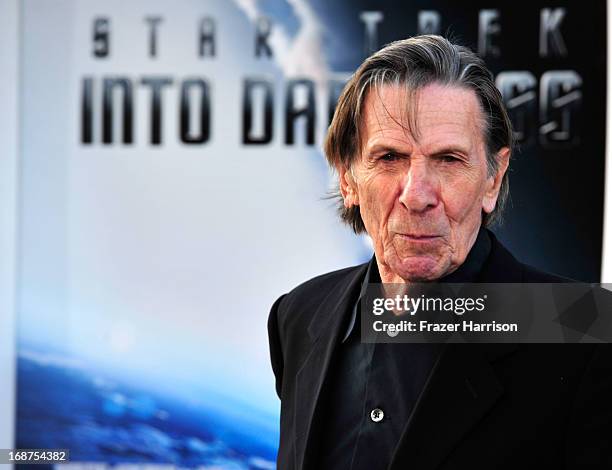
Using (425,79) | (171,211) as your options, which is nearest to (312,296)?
(425,79)

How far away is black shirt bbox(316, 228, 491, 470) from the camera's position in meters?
1.66

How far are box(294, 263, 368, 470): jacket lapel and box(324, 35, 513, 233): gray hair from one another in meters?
0.30

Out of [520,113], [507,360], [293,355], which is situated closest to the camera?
[507,360]

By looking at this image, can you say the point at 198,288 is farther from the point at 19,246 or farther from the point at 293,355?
the point at 293,355

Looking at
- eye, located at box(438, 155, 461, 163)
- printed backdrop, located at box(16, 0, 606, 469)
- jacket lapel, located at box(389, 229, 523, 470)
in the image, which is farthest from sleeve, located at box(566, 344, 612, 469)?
printed backdrop, located at box(16, 0, 606, 469)

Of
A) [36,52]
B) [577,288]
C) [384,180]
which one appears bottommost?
[577,288]

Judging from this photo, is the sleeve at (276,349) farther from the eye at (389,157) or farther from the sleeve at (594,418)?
the sleeve at (594,418)

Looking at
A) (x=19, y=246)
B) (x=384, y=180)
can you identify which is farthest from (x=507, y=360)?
(x=19, y=246)

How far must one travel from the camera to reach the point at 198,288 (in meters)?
3.60

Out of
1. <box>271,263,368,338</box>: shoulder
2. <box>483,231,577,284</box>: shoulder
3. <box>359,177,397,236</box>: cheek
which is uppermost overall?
<box>359,177,397,236</box>: cheek

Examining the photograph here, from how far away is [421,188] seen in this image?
5.39 ft

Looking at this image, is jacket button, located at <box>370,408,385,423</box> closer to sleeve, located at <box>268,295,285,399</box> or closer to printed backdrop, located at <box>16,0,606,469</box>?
sleeve, located at <box>268,295,285,399</box>

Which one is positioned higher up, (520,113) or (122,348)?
(520,113)

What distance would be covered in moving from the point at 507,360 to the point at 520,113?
6.67ft
